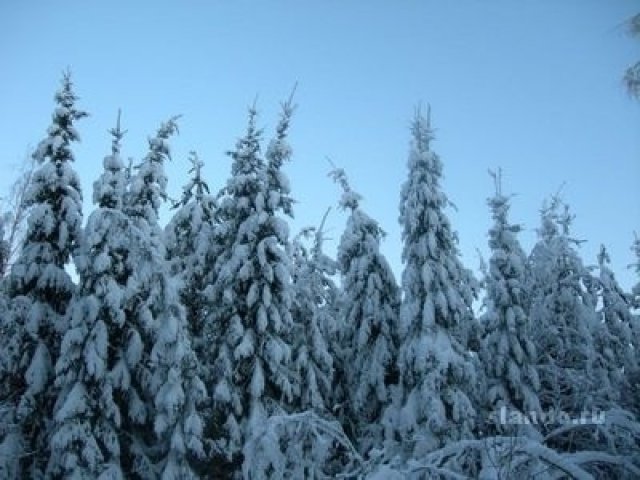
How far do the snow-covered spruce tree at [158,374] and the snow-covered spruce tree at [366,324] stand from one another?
5828mm

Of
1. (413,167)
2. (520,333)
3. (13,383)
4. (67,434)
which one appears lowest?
(67,434)

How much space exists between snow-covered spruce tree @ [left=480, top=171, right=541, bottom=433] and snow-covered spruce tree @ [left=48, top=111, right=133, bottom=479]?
11.9 meters

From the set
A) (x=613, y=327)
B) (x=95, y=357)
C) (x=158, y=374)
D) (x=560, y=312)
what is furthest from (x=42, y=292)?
(x=613, y=327)

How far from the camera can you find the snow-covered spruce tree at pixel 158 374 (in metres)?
15.2

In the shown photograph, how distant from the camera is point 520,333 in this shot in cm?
1950

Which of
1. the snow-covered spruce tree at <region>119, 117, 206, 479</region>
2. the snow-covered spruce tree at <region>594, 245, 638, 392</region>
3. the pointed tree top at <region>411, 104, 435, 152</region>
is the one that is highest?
the pointed tree top at <region>411, 104, 435, 152</region>

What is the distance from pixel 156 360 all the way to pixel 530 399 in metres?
12.0

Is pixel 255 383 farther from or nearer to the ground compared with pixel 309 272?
nearer to the ground

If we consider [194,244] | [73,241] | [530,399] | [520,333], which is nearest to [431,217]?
[520,333]

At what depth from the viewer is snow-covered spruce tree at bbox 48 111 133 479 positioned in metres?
14.1

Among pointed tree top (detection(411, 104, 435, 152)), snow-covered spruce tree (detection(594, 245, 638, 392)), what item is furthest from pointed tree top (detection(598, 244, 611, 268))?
pointed tree top (detection(411, 104, 435, 152))

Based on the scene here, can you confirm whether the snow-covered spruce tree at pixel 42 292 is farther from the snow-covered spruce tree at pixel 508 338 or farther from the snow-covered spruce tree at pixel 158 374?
the snow-covered spruce tree at pixel 508 338

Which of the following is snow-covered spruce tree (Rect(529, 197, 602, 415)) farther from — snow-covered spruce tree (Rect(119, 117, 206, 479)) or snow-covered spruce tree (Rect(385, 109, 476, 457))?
snow-covered spruce tree (Rect(119, 117, 206, 479))

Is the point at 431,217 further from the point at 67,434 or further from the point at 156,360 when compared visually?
the point at 67,434
